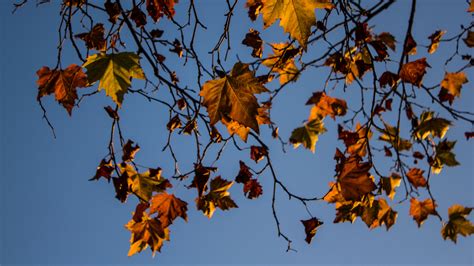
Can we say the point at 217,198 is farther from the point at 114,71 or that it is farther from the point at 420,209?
the point at 420,209

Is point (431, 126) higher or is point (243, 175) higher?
point (431, 126)

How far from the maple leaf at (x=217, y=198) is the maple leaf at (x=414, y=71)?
1.31 meters

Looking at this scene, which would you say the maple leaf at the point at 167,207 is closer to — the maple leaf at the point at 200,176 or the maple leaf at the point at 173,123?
the maple leaf at the point at 200,176

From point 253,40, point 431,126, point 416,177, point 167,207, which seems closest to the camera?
point 167,207

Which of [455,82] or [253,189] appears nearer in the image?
[253,189]

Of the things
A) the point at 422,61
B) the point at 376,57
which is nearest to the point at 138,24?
the point at 376,57

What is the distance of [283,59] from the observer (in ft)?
8.39

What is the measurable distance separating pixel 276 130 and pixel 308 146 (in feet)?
2.64

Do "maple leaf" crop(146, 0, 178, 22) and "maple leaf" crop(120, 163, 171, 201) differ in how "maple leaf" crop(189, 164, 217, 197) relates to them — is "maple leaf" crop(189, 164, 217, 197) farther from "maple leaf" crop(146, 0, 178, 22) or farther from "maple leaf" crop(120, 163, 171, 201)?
"maple leaf" crop(146, 0, 178, 22)

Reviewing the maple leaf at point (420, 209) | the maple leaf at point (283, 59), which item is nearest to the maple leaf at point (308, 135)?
the maple leaf at point (283, 59)

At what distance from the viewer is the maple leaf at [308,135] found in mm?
3547

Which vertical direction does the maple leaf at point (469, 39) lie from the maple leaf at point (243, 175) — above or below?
above

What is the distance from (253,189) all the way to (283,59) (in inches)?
35.4

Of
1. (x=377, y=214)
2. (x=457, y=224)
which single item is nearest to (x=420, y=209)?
(x=457, y=224)
